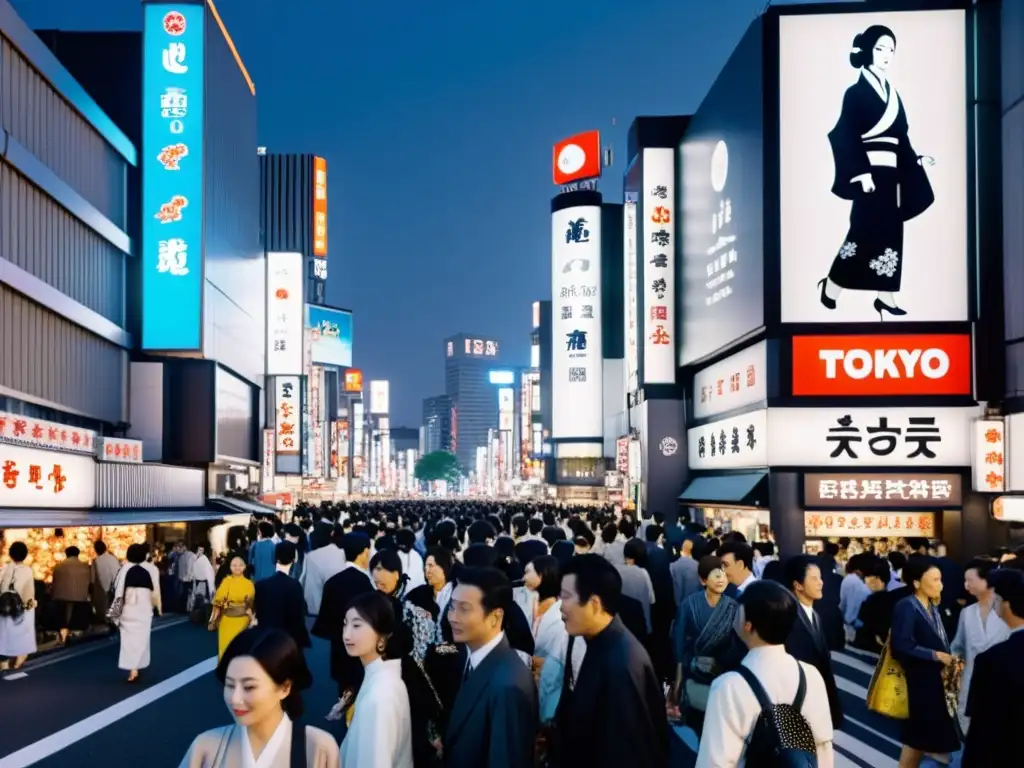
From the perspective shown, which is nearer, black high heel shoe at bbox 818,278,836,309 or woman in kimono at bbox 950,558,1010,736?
woman in kimono at bbox 950,558,1010,736

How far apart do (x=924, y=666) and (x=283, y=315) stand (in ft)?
138

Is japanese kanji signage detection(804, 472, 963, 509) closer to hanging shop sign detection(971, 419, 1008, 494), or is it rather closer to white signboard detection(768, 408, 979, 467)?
white signboard detection(768, 408, 979, 467)

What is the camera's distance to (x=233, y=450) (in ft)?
122

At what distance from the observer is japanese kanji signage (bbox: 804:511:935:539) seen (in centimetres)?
2412

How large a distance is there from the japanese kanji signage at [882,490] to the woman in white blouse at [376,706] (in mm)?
21055

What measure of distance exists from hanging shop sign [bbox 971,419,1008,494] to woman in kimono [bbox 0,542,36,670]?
17.9 metres

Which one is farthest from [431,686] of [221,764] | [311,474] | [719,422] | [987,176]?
[311,474]

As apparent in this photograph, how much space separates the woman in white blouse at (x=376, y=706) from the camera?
3.79m

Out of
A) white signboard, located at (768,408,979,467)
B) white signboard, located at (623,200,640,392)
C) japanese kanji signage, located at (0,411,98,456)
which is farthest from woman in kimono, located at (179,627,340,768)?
white signboard, located at (623,200,640,392)

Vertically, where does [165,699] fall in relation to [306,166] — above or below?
below

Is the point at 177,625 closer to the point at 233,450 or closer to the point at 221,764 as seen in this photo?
the point at 221,764

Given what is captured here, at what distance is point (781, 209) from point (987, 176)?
174 inches

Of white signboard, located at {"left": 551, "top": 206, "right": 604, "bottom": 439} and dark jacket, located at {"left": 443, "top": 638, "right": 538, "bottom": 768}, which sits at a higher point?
white signboard, located at {"left": 551, "top": 206, "right": 604, "bottom": 439}

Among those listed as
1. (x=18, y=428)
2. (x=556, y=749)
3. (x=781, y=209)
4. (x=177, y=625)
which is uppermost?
(x=781, y=209)
